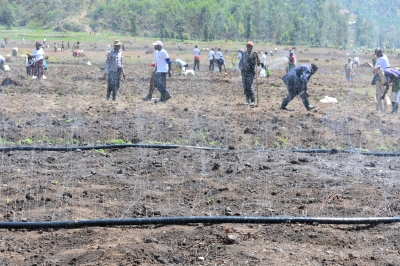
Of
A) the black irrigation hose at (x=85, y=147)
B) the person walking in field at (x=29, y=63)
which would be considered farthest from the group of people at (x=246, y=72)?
the person walking in field at (x=29, y=63)

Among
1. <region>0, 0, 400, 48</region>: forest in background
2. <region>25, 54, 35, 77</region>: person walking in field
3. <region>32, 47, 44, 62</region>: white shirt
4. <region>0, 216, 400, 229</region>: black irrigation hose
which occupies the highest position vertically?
<region>0, 0, 400, 48</region>: forest in background

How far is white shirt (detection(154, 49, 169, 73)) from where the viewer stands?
13110 mm

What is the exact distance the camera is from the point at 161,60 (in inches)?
519

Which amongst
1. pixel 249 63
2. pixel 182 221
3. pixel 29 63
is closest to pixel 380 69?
pixel 249 63

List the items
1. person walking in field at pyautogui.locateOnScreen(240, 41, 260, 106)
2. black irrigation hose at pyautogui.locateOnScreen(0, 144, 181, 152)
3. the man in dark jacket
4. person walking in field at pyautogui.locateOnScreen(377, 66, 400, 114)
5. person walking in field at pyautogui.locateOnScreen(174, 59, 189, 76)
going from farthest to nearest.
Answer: person walking in field at pyautogui.locateOnScreen(174, 59, 189, 76), person walking in field at pyautogui.locateOnScreen(377, 66, 400, 114), person walking in field at pyautogui.locateOnScreen(240, 41, 260, 106), the man in dark jacket, black irrigation hose at pyautogui.locateOnScreen(0, 144, 181, 152)

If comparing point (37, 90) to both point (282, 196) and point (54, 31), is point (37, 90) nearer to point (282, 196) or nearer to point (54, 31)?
point (282, 196)

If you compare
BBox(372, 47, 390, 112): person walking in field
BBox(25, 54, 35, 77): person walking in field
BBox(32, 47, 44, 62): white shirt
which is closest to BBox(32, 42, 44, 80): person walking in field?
BBox(32, 47, 44, 62): white shirt

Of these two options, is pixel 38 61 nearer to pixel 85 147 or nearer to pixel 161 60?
pixel 161 60

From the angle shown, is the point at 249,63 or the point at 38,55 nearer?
the point at 249,63

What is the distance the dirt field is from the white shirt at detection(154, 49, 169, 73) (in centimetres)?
80

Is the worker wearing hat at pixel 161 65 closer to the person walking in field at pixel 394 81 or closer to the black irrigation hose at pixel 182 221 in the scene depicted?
the person walking in field at pixel 394 81

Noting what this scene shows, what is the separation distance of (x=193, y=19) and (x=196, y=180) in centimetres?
6551

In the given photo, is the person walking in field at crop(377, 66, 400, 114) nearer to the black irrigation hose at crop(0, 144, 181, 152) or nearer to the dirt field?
the dirt field

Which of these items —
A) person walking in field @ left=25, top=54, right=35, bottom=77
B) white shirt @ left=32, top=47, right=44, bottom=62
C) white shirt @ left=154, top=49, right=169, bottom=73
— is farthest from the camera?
person walking in field @ left=25, top=54, right=35, bottom=77
